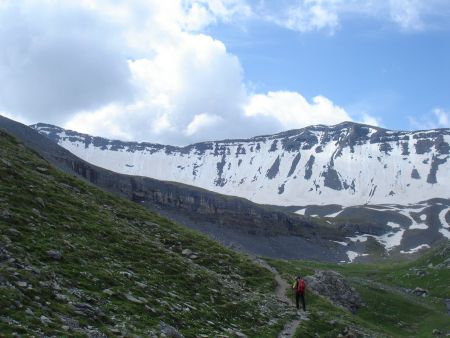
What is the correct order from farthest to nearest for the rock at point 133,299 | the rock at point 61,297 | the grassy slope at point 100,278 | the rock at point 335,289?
the rock at point 335,289 → the rock at point 133,299 → the rock at point 61,297 → the grassy slope at point 100,278

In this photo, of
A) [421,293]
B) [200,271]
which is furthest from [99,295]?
[421,293]

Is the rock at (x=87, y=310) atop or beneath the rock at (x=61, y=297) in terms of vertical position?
beneath

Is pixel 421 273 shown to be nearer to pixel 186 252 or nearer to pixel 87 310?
pixel 186 252

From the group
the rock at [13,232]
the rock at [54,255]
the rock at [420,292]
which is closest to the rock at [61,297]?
the rock at [54,255]

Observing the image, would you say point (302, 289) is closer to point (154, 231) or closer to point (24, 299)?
point (154, 231)

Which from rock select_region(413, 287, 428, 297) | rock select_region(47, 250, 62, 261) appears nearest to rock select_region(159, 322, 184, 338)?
rock select_region(47, 250, 62, 261)

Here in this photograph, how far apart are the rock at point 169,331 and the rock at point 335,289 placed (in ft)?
119

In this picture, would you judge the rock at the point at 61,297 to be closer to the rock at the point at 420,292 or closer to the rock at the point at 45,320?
the rock at the point at 45,320

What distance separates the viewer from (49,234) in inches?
1131

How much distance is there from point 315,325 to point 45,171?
3253cm

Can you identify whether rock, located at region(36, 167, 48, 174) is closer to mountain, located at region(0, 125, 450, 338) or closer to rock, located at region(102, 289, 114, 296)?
mountain, located at region(0, 125, 450, 338)

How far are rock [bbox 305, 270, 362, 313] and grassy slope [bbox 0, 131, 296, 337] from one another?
9.98 meters

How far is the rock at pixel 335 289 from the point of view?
5718cm

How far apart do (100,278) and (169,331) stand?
5204 mm
